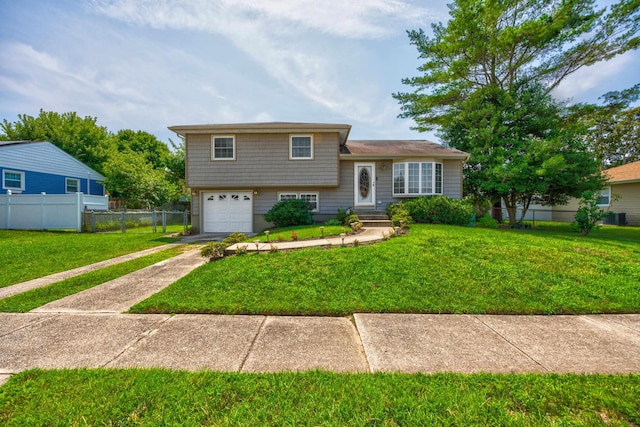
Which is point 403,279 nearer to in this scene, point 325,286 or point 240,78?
point 325,286

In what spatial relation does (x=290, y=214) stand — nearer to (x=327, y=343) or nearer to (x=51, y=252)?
(x=51, y=252)

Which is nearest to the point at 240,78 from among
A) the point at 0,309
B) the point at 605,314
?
the point at 0,309

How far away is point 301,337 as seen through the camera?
287 centimetres

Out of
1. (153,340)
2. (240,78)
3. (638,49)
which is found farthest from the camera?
(638,49)

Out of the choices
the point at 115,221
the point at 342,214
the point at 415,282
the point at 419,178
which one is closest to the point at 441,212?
the point at 419,178

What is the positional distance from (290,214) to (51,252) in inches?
305

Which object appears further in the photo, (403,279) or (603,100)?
(603,100)

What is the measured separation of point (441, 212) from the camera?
1058 cm

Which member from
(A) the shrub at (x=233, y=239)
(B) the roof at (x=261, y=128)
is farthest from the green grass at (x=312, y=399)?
(B) the roof at (x=261, y=128)

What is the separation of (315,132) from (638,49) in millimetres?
17149

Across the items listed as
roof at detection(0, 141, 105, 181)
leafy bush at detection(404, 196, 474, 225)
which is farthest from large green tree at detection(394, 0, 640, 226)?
roof at detection(0, 141, 105, 181)

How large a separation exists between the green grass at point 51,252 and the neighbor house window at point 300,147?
6544 millimetres

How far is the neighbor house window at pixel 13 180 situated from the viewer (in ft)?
48.5

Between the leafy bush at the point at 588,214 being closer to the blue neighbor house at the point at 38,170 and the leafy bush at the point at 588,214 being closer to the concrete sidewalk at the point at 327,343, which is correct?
the concrete sidewalk at the point at 327,343
